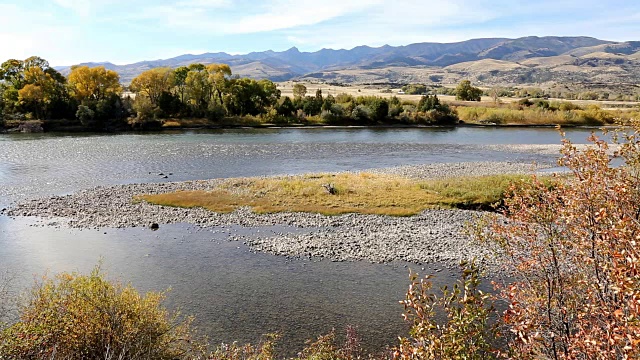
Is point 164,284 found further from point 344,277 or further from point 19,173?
point 19,173

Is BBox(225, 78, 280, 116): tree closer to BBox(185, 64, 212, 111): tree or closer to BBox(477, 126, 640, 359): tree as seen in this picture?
BBox(185, 64, 212, 111): tree

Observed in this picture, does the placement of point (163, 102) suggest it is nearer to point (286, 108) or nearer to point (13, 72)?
point (286, 108)

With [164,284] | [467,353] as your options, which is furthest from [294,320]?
[467,353]

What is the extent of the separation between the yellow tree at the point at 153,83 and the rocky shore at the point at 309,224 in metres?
57.2

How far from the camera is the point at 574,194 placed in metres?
7.89

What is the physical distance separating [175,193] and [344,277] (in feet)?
68.7

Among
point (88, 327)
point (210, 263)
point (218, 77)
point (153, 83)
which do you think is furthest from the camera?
point (218, 77)

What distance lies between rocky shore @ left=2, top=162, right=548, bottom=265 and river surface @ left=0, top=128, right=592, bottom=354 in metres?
1.16

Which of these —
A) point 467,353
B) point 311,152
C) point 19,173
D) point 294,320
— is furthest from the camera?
point 311,152

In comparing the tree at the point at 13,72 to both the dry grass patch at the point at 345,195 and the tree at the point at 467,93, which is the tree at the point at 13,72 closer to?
the dry grass patch at the point at 345,195

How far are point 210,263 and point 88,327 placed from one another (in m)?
12.2

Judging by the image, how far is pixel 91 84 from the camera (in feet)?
292

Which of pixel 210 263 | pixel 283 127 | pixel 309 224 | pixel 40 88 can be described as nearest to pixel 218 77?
pixel 283 127

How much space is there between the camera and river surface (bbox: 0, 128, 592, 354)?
59.3 feet
